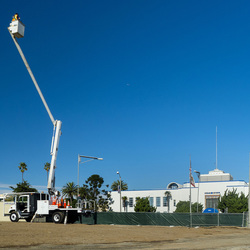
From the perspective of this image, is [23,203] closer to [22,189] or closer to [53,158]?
[53,158]

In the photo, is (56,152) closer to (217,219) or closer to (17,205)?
(17,205)

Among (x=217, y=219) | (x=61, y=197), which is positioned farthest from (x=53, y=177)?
(x=217, y=219)

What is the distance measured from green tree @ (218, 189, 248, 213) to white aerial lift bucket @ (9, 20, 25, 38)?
62.4 m

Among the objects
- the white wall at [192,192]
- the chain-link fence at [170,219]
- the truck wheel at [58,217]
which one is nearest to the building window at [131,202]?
the white wall at [192,192]

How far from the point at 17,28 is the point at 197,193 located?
7474cm

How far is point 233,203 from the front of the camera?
278 feet

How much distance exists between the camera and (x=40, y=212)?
→ 36.2 meters

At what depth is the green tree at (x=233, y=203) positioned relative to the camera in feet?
275

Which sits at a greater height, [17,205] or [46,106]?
[46,106]

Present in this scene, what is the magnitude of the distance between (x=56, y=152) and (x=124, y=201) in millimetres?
72742

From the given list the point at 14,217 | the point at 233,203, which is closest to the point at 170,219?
the point at 14,217

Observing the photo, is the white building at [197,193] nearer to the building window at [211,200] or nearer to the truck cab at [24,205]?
the building window at [211,200]

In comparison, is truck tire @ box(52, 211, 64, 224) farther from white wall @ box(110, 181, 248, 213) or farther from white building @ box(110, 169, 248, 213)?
white wall @ box(110, 181, 248, 213)

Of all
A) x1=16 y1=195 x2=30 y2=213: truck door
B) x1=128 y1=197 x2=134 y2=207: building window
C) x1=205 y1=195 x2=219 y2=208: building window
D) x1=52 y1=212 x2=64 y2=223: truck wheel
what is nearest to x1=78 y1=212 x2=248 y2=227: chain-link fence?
x1=52 y1=212 x2=64 y2=223: truck wheel
